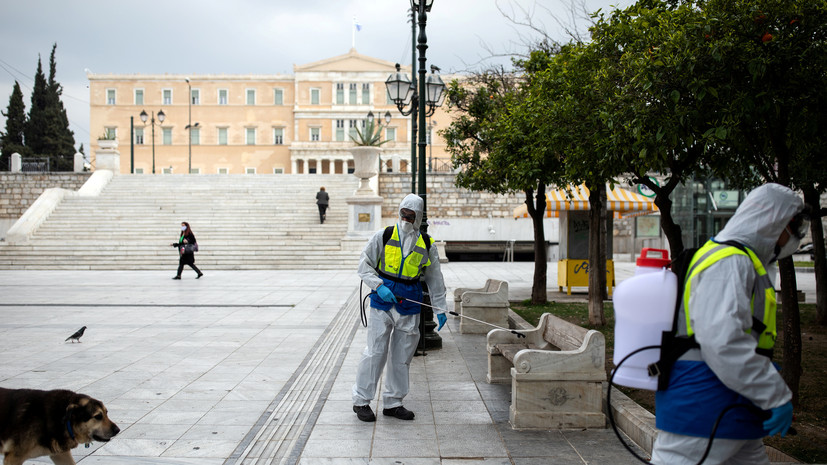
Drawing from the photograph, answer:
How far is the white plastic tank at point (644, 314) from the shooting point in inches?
93.4

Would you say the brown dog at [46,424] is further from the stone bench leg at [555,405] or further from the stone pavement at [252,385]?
the stone bench leg at [555,405]

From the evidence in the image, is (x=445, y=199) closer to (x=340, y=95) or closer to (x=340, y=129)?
(x=340, y=129)

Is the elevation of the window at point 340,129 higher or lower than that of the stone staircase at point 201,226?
higher

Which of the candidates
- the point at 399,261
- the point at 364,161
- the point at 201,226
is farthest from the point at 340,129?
the point at 399,261

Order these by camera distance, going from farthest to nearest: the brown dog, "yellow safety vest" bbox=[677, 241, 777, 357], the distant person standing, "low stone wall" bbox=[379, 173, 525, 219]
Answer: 1. "low stone wall" bbox=[379, 173, 525, 219]
2. the distant person standing
3. the brown dog
4. "yellow safety vest" bbox=[677, 241, 777, 357]

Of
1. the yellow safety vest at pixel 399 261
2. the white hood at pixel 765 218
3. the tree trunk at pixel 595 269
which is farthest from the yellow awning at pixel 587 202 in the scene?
the white hood at pixel 765 218

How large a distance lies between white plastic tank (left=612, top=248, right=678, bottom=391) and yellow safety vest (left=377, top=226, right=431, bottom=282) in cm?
264

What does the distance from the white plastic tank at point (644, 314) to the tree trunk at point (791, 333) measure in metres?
3.05

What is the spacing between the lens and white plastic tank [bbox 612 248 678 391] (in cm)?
237

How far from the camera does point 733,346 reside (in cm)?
218

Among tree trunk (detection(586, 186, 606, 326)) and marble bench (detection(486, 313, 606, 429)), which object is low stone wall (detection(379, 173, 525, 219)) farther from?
marble bench (detection(486, 313, 606, 429))

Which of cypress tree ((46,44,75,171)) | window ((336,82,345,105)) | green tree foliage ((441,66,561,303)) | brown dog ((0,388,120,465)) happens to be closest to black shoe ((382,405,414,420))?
brown dog ((0,388,120,465))

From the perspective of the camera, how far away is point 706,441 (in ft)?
7.59

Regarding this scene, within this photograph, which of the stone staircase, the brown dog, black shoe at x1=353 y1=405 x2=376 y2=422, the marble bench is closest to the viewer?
the brown dog
